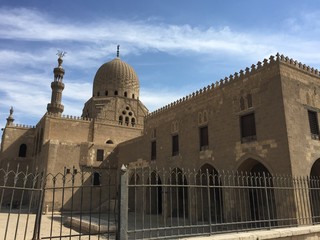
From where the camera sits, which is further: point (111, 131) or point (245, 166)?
point (111, 131)

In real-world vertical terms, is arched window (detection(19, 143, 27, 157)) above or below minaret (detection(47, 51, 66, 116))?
below

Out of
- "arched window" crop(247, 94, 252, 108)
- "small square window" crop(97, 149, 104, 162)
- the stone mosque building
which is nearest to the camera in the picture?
the stone mosque building

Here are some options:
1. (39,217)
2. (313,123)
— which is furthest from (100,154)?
(39,217)

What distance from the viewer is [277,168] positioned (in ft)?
36.9

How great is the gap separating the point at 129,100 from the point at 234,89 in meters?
19.2

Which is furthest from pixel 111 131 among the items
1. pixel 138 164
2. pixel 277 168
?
pixel 277 168

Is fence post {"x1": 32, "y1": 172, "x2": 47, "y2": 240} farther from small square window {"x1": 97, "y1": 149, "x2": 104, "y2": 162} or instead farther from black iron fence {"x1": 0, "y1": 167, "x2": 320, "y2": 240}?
small square window {"x1": 97, "y1": 149, "x2": 104, "y2": 162}

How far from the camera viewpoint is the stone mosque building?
37.9ft

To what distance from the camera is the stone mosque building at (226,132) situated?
455 inches

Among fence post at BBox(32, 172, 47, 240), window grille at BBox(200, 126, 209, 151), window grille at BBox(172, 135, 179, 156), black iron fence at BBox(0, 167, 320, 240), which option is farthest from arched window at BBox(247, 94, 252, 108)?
fence post at BBox(32, 172, 47, 240)

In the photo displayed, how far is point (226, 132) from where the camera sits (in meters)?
13.7

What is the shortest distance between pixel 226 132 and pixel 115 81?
66.7ft

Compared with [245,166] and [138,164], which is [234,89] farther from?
[138,164]

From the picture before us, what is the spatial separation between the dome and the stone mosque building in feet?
20.4
